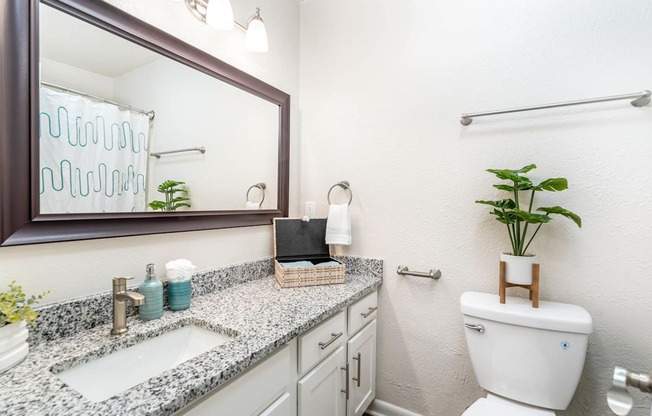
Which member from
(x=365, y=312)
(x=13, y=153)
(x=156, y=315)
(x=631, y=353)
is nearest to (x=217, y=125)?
(x=13, y=153)

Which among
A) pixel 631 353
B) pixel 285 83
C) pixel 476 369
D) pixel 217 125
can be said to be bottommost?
pixel 476 369

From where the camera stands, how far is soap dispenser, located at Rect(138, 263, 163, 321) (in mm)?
1013

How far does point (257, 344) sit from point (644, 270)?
143 cm

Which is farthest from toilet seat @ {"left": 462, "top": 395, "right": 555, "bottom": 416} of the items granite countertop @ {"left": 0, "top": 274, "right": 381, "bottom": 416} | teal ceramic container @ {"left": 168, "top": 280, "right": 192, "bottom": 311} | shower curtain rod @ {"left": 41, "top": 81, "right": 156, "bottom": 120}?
shower curtain rod @ {"left": 41, "top": 81, "right": 156, "bottom": 120}

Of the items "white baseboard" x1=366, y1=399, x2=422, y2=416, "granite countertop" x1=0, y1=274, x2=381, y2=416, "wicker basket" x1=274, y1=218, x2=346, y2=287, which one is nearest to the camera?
"granite countertop" x1=0, y1=274, x2=381, y2=416

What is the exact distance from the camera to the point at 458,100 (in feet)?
4.82

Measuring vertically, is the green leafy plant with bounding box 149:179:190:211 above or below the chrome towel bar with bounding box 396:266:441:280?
above

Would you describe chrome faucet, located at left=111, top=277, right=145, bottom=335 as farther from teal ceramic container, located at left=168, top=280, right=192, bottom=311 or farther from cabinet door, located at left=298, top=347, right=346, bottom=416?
cabinet door, located at left=298, top=347, right=346, bottom=416

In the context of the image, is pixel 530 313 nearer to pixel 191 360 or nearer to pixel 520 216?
pixel 520 216

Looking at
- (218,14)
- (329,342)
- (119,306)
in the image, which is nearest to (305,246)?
(329,342)

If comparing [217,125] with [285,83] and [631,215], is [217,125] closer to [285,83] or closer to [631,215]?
[285,83]

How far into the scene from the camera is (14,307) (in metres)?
0.72

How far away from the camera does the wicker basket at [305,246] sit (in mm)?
1479

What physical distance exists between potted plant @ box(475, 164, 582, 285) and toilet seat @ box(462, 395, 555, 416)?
454mm
